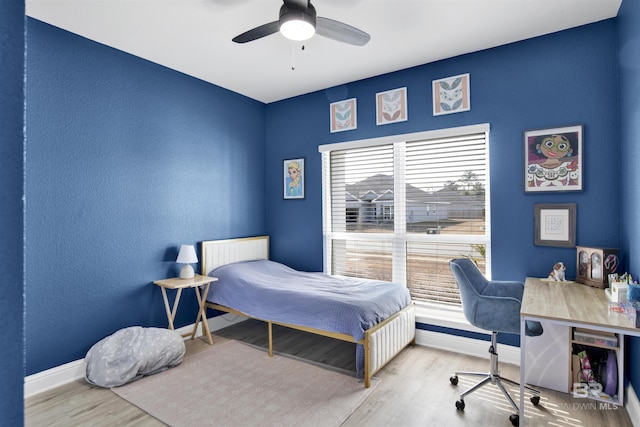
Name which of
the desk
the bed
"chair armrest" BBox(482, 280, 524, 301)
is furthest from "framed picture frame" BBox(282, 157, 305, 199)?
the desk

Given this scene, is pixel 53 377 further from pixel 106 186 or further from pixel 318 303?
pixel 318 303

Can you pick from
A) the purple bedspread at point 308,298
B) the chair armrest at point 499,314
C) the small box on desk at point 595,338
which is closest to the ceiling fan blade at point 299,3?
the purple bedspread at point 308,298

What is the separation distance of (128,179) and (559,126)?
3.89 m

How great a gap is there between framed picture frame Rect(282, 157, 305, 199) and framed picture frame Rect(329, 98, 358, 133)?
651mm

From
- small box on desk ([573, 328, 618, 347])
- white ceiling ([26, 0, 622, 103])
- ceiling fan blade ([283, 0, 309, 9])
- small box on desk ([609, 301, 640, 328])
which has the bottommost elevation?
small box on desk ([573, 328, 618, 347])

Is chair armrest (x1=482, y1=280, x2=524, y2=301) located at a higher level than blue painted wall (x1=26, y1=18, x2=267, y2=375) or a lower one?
lower

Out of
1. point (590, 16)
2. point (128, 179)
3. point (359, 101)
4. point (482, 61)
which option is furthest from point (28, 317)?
point (590, 16)

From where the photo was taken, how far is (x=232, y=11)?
8.65ft

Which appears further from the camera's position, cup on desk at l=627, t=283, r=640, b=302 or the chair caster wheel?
the chair caster wheel

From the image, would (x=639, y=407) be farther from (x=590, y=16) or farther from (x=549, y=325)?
(x=590, y=16)

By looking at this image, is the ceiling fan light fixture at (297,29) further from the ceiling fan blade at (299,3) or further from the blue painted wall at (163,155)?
the blue painted wall at (163,155)

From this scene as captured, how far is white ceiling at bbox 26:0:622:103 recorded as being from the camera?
101 inches

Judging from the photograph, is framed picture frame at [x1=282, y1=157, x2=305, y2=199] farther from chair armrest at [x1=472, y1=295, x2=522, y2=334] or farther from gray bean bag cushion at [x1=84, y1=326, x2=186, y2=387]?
chair armrest at [x1=472, y1=295, x2=522, y2=334]

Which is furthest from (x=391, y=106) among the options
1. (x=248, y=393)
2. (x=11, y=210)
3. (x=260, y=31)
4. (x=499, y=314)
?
(x=11, y=210)
